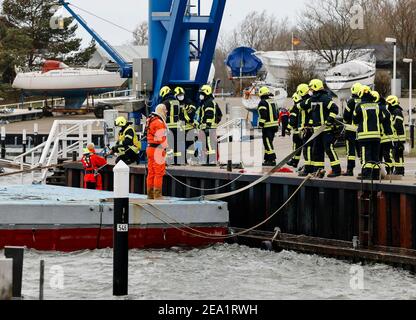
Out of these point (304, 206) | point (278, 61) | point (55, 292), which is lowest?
point (55, 292)

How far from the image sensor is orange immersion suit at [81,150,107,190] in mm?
23891

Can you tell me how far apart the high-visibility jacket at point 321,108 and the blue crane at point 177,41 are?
5256 millimetres

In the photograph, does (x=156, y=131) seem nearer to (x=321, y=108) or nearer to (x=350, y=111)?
(x=321, y=108)

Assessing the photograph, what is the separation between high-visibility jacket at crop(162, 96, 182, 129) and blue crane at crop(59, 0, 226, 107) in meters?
1.37

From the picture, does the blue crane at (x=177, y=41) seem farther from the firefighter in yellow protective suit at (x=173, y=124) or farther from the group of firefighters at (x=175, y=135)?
the firefighter in yellow protective suit at (x=173, y=124)

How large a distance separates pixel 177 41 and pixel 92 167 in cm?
357

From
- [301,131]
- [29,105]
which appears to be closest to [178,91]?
[301,131]

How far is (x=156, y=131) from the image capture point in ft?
62.3

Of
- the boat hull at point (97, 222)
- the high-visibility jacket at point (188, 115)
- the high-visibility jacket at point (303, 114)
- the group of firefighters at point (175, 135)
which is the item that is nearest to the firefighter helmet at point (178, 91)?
the group of firefighters at point (175, 135)

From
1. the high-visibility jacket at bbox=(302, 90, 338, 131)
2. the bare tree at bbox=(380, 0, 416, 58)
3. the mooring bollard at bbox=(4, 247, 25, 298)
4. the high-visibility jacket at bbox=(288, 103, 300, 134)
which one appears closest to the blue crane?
the high-visibility jacket at bbox=(288, 103, 300, 134)

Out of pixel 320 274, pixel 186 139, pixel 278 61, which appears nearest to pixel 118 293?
pixel 320 274

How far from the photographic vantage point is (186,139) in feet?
80.5

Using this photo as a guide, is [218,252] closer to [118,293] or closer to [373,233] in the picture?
[373,233]

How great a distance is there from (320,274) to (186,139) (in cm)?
782
